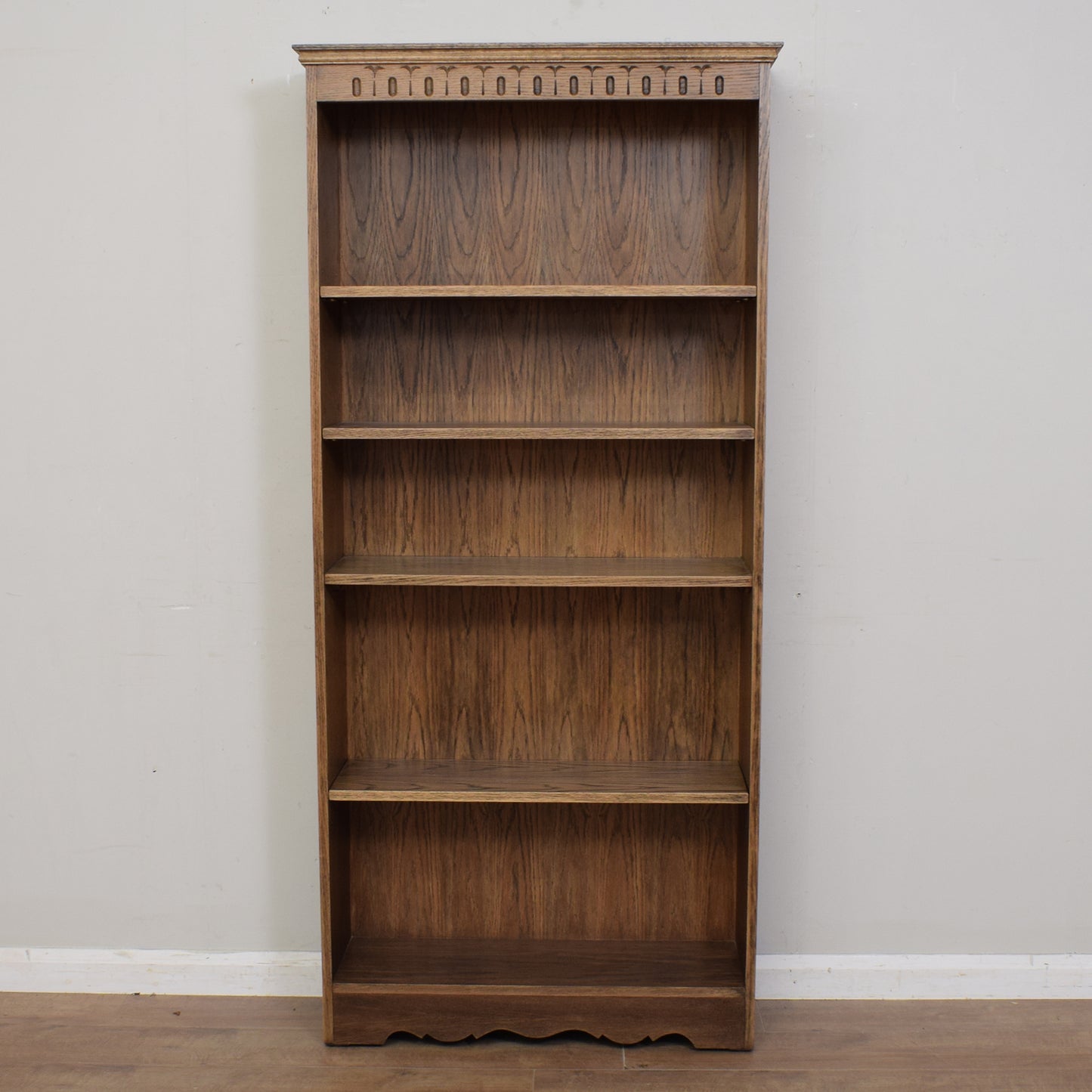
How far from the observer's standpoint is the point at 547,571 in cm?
216

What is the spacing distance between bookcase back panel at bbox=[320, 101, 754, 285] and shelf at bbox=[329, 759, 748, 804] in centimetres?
103

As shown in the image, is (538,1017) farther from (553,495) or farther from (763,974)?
(553,495)

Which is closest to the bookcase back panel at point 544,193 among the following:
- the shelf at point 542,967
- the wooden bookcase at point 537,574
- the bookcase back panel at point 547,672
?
the wooden bookcase at point 537,574

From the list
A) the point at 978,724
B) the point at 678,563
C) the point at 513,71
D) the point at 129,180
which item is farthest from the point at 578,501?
the point at 129,180

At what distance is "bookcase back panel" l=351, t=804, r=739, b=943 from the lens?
7.87ft

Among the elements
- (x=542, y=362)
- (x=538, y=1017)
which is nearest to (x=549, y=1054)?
(x=538, y=1017)

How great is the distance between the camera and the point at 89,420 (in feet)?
7.70

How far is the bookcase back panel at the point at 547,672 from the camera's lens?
2.34 m

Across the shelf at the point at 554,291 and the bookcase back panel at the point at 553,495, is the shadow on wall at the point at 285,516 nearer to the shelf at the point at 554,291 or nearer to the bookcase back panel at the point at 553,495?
the bookcase back panel at the point at 553,495

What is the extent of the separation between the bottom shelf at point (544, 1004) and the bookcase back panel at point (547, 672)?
45 cm

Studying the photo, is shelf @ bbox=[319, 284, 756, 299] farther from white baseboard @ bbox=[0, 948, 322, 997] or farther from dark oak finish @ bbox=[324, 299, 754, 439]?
white baseboard @ bbox=[0, 948, 322, 997]

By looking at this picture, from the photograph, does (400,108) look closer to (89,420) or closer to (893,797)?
(89,420)

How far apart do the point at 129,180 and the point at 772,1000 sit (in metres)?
2.26

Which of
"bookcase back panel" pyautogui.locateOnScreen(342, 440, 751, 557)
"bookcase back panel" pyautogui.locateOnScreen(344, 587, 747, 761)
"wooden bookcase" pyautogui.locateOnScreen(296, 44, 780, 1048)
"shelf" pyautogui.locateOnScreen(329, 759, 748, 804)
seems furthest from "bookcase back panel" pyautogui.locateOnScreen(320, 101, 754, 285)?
"shelf" pyautogui.locateOnScreen(329, 759, 748, 804)
